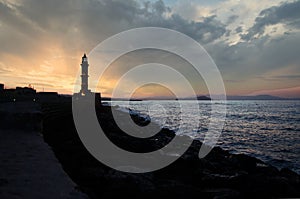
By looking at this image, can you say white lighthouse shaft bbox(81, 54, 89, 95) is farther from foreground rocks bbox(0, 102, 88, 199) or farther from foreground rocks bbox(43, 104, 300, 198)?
foreground rocks bbox(0, 102, 88, 199)

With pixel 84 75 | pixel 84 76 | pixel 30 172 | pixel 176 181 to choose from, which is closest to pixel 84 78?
pixel 84 76

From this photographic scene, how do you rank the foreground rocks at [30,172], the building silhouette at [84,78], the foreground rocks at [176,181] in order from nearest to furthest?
the foreground rocks at [30,172] → the foreground rocks at [176,181] → the building silhouette at [84,78]

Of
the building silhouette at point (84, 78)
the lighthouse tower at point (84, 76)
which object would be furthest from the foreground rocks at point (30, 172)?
the lighthouse tower at point (84, 76)

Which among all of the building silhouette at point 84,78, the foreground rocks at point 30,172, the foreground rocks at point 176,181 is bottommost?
the foreground rocks at point 176,181

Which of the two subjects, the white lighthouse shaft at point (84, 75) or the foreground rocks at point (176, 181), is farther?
the white lighthouse shaft at point (84, 75)

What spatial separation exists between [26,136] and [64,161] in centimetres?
190

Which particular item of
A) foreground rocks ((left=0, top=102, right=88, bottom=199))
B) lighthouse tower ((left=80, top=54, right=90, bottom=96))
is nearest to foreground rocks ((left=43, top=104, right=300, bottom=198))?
foreground rocks ((left=0, top=102, right=88, bottom=199))

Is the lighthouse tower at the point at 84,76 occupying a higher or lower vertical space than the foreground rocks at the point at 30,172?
higher

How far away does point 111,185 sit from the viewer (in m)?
6.27

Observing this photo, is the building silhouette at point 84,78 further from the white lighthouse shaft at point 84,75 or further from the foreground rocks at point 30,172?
the foreground rocks at point 30,172

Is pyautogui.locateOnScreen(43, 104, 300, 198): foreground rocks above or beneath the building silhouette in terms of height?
beneath

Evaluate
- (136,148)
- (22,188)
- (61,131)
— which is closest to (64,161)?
(22,188)

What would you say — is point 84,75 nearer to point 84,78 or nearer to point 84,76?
point 84,76

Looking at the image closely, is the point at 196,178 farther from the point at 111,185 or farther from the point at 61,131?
the point at 61,131
